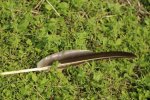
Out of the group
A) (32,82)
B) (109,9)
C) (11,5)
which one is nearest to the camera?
(32,82)

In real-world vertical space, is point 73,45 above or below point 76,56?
above

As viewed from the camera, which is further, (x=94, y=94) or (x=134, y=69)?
(x=134, y=69)

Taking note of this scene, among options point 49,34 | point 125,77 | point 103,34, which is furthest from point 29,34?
point 125,77

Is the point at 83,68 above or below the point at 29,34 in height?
below

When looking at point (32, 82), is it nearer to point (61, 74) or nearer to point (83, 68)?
point (61, 74)

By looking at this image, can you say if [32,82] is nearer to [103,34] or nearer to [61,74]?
[61,74]

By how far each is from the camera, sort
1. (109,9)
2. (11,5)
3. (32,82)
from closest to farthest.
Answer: (32,82), (11,5), (109,9)

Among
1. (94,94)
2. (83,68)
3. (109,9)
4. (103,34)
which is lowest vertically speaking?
(94,94)
